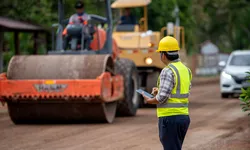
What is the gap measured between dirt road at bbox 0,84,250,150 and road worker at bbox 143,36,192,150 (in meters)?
4.18

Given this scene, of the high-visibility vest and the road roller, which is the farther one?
the road roller

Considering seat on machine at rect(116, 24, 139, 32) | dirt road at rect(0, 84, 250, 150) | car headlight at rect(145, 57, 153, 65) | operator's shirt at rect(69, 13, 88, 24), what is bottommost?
dirt road at rect(0, 84, 250, 150)

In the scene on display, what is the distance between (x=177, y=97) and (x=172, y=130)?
0.39 meters

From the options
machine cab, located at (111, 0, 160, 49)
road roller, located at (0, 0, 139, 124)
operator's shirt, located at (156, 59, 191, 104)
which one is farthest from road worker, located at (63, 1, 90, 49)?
operator's shirt, located at (156, 59, 191, 104)

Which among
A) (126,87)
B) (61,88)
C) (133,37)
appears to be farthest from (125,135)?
(133,37)

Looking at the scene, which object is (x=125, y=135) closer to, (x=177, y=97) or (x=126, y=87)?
(x=126, y=87)

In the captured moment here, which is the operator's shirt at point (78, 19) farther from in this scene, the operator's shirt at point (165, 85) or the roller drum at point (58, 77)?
the operator's shirt at point (165, 85)

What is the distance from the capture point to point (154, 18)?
34.2 m

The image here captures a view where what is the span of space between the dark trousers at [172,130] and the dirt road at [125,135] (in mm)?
4190

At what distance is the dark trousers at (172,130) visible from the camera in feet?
27.5

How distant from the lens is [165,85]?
27.6 ft

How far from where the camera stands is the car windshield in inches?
1040

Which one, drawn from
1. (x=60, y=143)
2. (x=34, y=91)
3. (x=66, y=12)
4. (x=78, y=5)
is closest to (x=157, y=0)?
(x=66, y=12)

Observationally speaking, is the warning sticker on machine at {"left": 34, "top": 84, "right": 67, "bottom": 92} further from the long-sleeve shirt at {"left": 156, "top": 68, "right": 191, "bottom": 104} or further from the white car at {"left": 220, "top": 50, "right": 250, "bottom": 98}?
the white car at {"left": 220, "top": 50, "right": 250, "bottom": 98}
